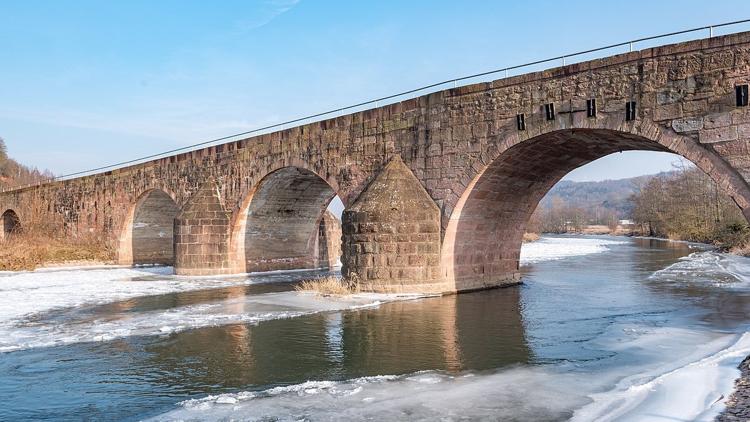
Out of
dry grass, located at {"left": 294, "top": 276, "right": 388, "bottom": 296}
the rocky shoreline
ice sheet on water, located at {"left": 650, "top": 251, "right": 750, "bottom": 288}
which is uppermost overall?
dry grass, located at {"left": 294, "top": 276, "right": 388, "bottom": 296}

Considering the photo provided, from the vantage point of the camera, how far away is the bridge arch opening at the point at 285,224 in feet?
86.2

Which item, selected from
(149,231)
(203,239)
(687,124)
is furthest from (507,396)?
(149,231)

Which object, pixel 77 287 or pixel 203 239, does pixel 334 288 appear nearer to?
pixel 77 287

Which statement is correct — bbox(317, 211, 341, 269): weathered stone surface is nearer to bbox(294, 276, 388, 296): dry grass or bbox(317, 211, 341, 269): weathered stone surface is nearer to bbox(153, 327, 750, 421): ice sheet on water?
bbox(294, 276, 388, 296): dry grass

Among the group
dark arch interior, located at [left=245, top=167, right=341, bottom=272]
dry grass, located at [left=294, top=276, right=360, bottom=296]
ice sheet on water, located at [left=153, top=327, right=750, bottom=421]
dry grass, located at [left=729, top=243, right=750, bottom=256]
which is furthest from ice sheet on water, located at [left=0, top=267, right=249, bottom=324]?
dry grass, located at [left=729, top=243, right=750, bottom=256]

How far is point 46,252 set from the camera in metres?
33.7

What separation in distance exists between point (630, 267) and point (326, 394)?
81.2ft

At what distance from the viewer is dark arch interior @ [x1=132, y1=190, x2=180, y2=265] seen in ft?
113

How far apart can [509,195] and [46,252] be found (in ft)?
89.3

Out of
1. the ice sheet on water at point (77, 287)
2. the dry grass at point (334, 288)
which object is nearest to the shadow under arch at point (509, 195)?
the dry grass at point (334, 288)

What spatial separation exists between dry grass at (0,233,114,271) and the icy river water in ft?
45.2

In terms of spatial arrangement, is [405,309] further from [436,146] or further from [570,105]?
[570,105]

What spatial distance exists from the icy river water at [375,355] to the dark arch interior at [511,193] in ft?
3.83

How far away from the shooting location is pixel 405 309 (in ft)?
50.0
